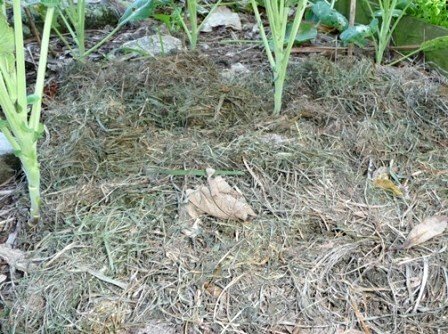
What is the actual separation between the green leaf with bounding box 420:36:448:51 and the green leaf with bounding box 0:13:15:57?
3.96 ft

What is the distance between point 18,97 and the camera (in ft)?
3.36

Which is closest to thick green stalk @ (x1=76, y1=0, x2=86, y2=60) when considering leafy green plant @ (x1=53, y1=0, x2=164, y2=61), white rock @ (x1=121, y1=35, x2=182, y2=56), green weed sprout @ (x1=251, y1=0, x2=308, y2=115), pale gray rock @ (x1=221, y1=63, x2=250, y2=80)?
leafy green plant @ (x1=53, y1=0, x2=164, y2=61)

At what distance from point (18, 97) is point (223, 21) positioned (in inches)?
51.3

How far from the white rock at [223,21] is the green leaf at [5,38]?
124 cm

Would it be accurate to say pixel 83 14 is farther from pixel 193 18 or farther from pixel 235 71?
pixel 235 71

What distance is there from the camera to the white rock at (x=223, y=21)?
2.15 m

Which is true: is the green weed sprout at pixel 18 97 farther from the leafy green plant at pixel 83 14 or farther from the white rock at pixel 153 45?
the white rock at pixel 153 45

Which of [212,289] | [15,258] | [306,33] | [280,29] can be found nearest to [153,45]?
[306,33]

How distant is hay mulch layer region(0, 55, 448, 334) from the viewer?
0.94 meters

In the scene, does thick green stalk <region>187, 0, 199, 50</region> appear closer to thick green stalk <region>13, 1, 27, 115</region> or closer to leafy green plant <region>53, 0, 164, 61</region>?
leafy green plant <region>53, 0, 164, 61</region>

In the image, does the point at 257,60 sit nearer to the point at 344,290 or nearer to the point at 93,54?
the point at 93,54

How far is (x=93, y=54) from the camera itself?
6.35 ft

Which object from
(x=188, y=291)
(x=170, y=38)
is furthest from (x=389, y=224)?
(x=170, y=38)

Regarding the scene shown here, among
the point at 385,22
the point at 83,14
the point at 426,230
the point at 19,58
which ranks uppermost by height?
the point at 19,58
